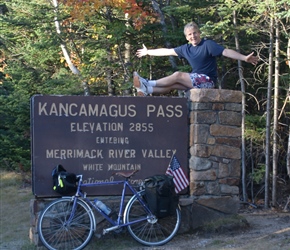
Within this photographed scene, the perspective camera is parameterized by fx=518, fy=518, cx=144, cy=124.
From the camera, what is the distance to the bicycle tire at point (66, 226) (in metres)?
6.40

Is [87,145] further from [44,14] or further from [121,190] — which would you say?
[44,14]

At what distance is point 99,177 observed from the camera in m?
6.92

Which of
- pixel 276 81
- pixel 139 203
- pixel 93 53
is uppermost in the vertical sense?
pixel 93 53

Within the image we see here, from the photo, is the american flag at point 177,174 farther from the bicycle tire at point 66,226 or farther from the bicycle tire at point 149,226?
the bicycle tire at point 66,226

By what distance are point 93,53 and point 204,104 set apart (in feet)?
24.4

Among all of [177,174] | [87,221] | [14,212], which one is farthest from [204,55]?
[14,212]

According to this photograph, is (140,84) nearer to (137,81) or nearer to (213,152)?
(137,81)

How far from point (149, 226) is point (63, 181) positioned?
4.19 feet

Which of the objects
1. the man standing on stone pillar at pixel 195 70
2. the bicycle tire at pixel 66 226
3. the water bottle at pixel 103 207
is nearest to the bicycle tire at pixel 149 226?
the water bottle at pixel 103 207

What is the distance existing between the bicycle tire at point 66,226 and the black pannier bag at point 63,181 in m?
0.14

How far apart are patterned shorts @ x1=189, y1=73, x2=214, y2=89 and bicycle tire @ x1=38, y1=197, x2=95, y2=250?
228 centimetres

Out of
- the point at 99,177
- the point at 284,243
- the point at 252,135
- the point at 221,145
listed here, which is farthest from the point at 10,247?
the point at 252,135

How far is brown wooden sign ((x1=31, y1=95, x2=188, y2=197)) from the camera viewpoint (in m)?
6.82

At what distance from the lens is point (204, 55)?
7.20m
